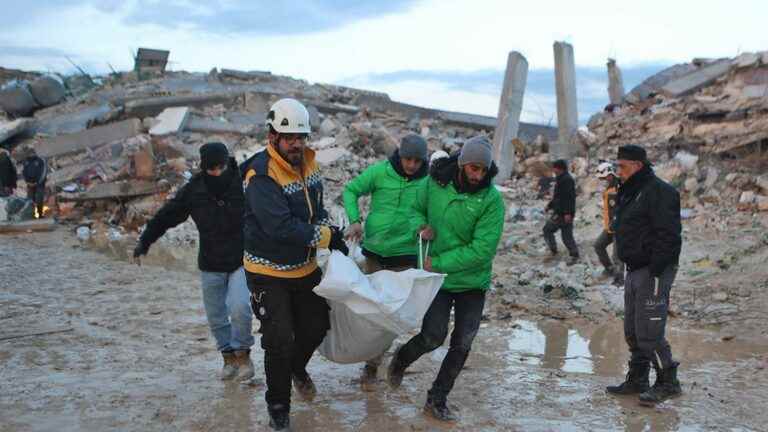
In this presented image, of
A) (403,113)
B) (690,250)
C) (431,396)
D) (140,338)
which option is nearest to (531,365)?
(431,396)

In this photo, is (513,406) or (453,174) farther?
(513,406)

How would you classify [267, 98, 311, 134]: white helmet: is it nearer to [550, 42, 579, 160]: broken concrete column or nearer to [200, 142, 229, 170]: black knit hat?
[200, 142, 229, 170]: black knit hat

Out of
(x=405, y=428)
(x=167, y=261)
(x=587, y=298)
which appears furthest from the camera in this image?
(x=167, y=261)

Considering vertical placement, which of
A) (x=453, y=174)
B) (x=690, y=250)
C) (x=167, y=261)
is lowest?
(x=167, y=261)

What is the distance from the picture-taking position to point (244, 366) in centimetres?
527

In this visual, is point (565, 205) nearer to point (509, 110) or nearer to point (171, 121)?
point (509, 110)

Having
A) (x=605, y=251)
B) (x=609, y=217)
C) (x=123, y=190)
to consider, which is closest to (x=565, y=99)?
(x=605, y=251)

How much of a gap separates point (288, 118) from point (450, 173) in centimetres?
104

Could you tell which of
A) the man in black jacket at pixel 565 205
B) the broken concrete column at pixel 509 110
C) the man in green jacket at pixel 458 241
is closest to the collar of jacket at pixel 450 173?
the man in green jacket at pixel 458 241

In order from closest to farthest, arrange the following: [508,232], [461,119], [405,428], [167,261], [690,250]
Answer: [405,428] < [690,250] < [167,261] < [508,232] < [461,119]

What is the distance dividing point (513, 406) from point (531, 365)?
1301 mm

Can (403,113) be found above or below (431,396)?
above

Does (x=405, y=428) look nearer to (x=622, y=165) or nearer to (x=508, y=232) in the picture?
(x=622, y=165)

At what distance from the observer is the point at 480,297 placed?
15.0 feet
